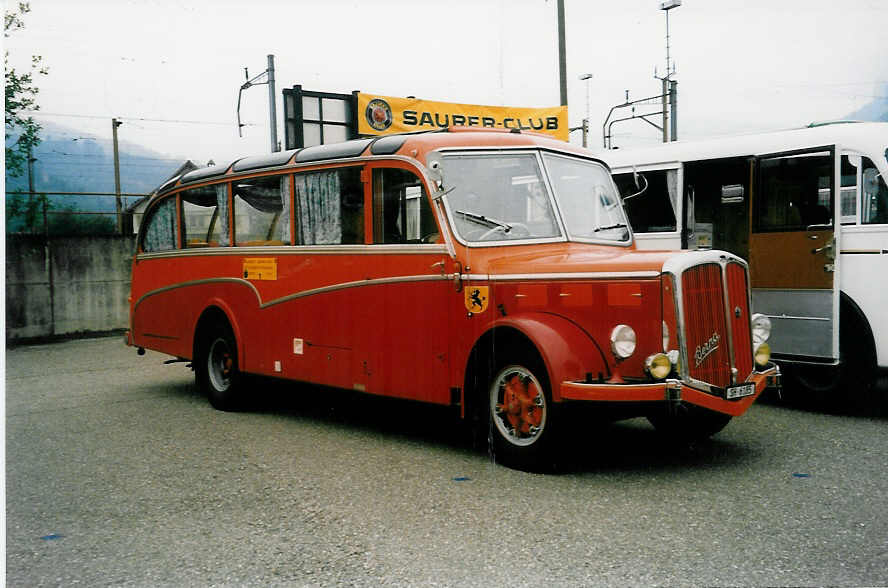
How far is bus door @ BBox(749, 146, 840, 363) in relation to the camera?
27.4 ft

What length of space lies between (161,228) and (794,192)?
23.2 feet

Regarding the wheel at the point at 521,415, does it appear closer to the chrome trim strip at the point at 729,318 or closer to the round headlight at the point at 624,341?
the round headlight at the point at 624,341

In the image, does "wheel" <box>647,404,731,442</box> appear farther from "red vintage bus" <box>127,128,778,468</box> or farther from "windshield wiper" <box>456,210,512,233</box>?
"windshield wiper" <box>456,210,512,233</box>

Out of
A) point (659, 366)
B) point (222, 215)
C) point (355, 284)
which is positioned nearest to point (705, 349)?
point (659, 366)

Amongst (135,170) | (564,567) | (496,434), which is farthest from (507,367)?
(135,170)

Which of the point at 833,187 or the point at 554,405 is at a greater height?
the point at 833,187

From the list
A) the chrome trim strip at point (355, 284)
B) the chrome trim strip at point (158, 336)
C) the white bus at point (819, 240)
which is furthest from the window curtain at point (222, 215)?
the white bus at point (819, 240)

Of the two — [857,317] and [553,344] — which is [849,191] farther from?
[553,344]

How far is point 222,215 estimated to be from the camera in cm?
924

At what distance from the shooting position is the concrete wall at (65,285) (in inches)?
672

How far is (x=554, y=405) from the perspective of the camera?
18.9 ft

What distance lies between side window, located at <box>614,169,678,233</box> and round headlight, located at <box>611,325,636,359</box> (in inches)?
179

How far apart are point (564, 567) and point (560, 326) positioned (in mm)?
2014

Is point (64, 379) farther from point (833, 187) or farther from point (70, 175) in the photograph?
point (833, 187)
